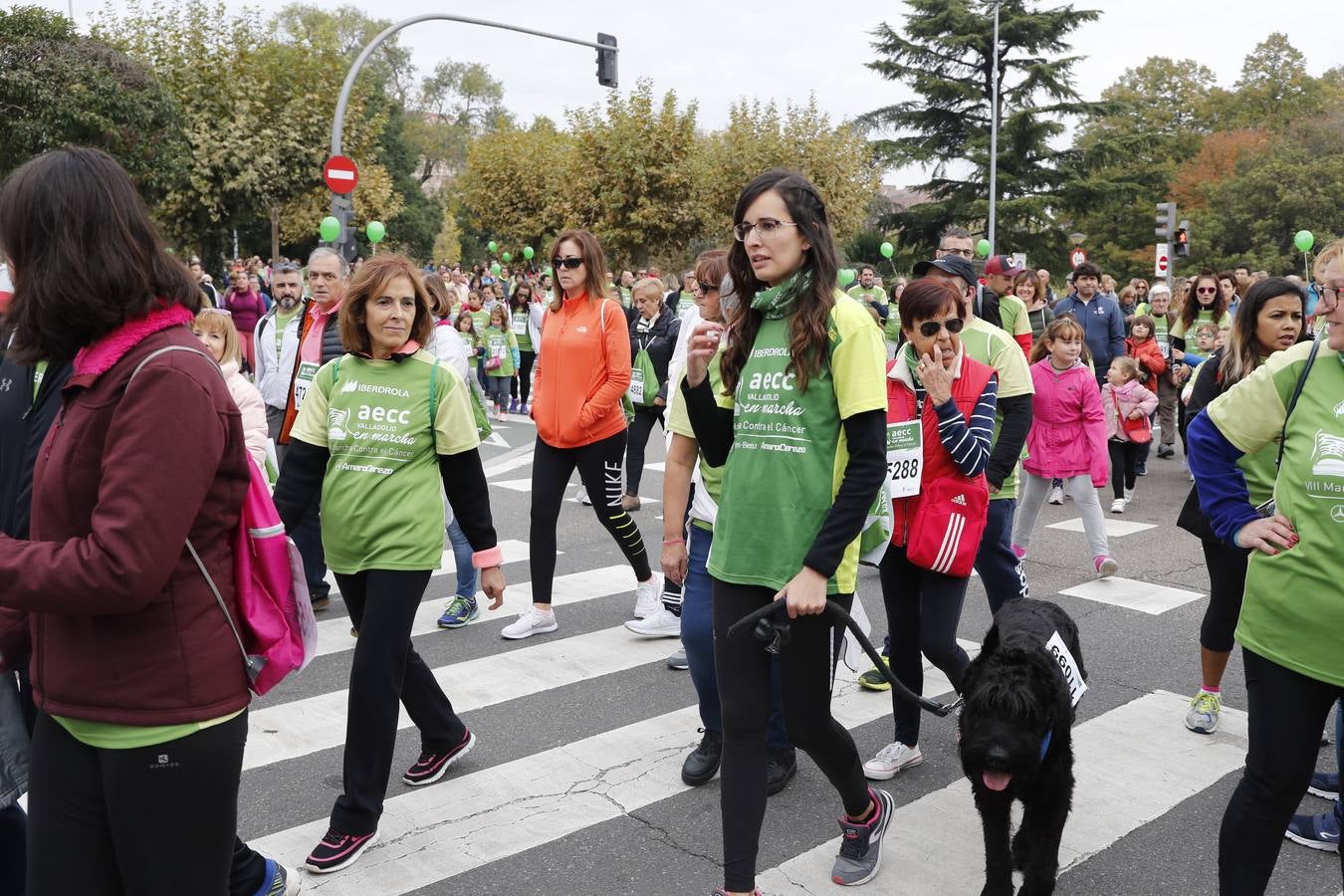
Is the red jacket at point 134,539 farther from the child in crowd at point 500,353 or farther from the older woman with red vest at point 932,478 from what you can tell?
the child in crowd at point 500,353

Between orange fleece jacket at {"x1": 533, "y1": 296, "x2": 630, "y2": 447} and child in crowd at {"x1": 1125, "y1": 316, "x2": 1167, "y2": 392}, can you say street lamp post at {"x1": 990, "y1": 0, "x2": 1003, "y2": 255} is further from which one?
orange fleece jacket at {"x1": 533, "y1": 296, "x2": 630, "y2": 447}

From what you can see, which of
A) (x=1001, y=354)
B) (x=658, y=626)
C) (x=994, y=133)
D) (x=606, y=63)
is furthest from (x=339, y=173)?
(x=994, y=133)

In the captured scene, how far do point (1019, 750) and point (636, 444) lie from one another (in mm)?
7200

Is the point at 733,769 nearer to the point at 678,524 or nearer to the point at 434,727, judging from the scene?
the point at 678,524

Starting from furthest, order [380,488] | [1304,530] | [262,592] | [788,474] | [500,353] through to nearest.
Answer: [500,353] < [380,488] < [788,474] < [1304,530] < [262,592]

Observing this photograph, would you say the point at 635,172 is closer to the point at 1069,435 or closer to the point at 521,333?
the point at 521,333

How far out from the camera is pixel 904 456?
4.18 meters

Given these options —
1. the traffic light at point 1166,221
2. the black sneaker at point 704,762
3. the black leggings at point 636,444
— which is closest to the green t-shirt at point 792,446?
the black sneaker at point 704,762

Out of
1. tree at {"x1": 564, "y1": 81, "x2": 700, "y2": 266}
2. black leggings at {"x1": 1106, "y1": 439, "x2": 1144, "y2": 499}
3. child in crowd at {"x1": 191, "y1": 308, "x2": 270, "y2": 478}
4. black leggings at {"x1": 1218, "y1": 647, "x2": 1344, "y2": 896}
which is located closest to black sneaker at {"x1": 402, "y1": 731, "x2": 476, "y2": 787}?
child in crowd at {"x1": 191, "y1": 308, "x2": 270, "y2": 478}

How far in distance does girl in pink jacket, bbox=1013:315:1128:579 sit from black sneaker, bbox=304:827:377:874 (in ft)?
16.7

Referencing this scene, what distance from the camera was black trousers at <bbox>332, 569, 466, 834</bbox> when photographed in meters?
3.81

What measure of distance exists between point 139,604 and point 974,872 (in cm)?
284

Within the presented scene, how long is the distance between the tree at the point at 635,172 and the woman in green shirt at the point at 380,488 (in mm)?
31924

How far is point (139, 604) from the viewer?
6.77 ft
